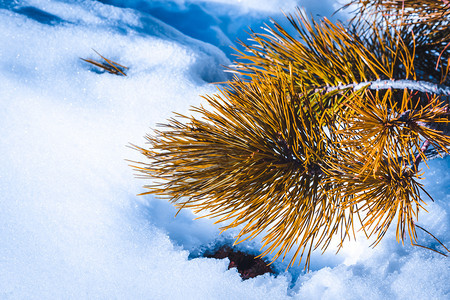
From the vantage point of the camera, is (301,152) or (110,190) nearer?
(301,152)

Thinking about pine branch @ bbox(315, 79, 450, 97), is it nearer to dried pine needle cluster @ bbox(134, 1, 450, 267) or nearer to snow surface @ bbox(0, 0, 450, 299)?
dried pine needle cluster @ bbox(134, 1, 450, 267)

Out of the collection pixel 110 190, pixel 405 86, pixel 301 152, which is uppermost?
pixel 405 86

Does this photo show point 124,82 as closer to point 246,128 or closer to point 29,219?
point 29,219

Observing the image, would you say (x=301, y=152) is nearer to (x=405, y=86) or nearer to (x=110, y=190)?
(x=405, y=86)

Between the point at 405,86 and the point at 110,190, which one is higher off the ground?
the point at 405,86

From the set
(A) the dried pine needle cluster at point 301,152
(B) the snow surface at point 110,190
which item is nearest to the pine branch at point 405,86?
(A) the dried pine needle cluster at point 301,152

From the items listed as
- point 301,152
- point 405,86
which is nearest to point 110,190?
point 301,152

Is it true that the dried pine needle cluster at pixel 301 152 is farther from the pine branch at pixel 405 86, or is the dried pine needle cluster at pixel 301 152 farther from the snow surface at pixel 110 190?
the snow surface at pixel 110 190

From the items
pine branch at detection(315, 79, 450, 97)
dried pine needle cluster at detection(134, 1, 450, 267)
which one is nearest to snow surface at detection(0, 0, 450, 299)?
dried pine needle cluster at detection(134, 1, 450, 267)
